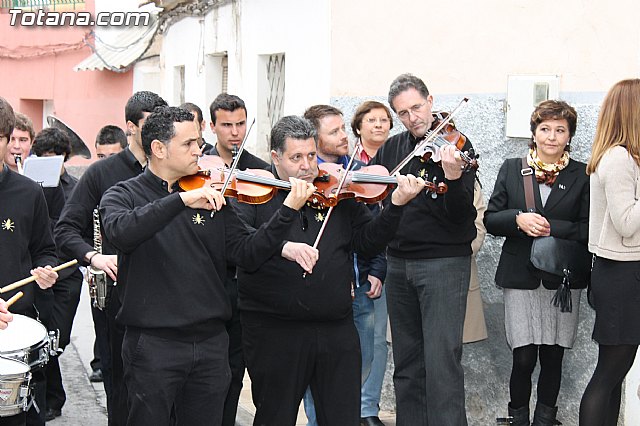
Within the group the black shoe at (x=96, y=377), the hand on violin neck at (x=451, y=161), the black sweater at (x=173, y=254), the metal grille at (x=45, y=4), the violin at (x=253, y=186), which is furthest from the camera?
the metal grille at (x=45, y=4)

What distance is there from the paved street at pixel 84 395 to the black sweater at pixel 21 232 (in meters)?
1.86

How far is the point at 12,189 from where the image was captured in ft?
17.0

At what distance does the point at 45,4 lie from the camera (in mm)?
21188

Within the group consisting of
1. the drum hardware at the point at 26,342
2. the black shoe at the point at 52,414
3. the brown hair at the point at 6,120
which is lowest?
the black shoe at the point at 52,414

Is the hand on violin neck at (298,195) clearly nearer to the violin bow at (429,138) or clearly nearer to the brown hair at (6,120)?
the violin bow at (429,138)

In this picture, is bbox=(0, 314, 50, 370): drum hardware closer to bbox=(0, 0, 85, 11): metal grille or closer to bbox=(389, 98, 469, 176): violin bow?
bbox=(389, 98, 469, 176): violin bow

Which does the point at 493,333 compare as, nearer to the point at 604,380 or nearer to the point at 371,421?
the point at 371,421

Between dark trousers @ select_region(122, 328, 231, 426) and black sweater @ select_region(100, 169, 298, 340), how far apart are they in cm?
6

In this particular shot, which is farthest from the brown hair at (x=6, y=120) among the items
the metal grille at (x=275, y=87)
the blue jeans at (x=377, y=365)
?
the metal grille at (x=275, y=87)

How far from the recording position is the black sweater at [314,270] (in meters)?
4.81

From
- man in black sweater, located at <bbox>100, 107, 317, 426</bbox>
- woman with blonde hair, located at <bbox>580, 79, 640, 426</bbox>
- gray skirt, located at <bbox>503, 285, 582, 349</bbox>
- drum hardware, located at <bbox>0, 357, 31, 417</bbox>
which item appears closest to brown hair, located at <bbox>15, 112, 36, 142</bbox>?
man in black sweater, located at <bbox>100, 107, 317, 426</bbox>

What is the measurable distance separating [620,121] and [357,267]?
5.80 feet

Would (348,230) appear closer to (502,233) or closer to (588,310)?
(502,233)

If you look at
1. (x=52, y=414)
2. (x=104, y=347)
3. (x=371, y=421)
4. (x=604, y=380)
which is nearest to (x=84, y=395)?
(x=52, y=414)
